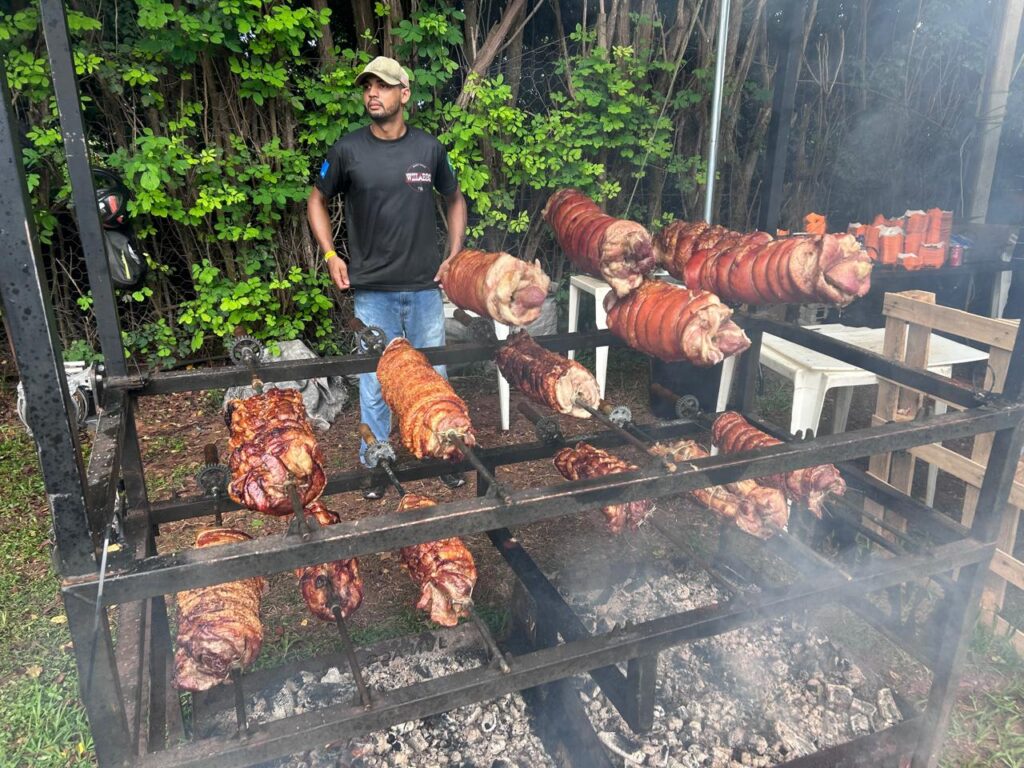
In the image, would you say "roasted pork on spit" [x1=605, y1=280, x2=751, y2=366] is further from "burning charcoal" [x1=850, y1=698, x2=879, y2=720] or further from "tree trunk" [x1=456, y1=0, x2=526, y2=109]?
"tree trunk" [x1=456, y1=0, x2=526, y2=109]

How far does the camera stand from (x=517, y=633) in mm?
3162

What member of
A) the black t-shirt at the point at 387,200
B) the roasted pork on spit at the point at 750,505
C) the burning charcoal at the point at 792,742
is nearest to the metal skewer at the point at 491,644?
the roasted pork on spit at the point at 750,505

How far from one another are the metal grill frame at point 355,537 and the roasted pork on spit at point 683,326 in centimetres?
45

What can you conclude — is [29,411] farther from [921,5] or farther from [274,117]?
[921,5]

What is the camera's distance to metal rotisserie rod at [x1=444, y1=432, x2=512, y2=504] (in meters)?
1.77

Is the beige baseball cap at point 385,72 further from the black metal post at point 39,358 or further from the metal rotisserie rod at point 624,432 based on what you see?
the black metal post at point 39,358

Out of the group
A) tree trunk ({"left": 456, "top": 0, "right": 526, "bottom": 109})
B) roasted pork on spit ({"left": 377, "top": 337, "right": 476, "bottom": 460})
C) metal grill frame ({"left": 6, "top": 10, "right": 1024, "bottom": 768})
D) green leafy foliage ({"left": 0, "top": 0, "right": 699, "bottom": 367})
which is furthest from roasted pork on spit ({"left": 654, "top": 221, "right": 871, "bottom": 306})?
tree trunk ({"left": 456, "top": 0, "right": 526, "bottom": 109})

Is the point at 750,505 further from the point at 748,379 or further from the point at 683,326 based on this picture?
the point at 748,379

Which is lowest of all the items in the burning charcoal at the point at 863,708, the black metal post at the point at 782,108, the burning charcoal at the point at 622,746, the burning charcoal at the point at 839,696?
the burning charcoal at the point at 863,708

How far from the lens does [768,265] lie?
2.50 m

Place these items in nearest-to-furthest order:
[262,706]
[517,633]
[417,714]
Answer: [417,714] → [262,706] → [517,633]

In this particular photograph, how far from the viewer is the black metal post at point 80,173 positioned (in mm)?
1979

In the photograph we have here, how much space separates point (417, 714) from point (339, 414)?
15.4ft

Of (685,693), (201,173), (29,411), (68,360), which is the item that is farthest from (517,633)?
(68,360)
